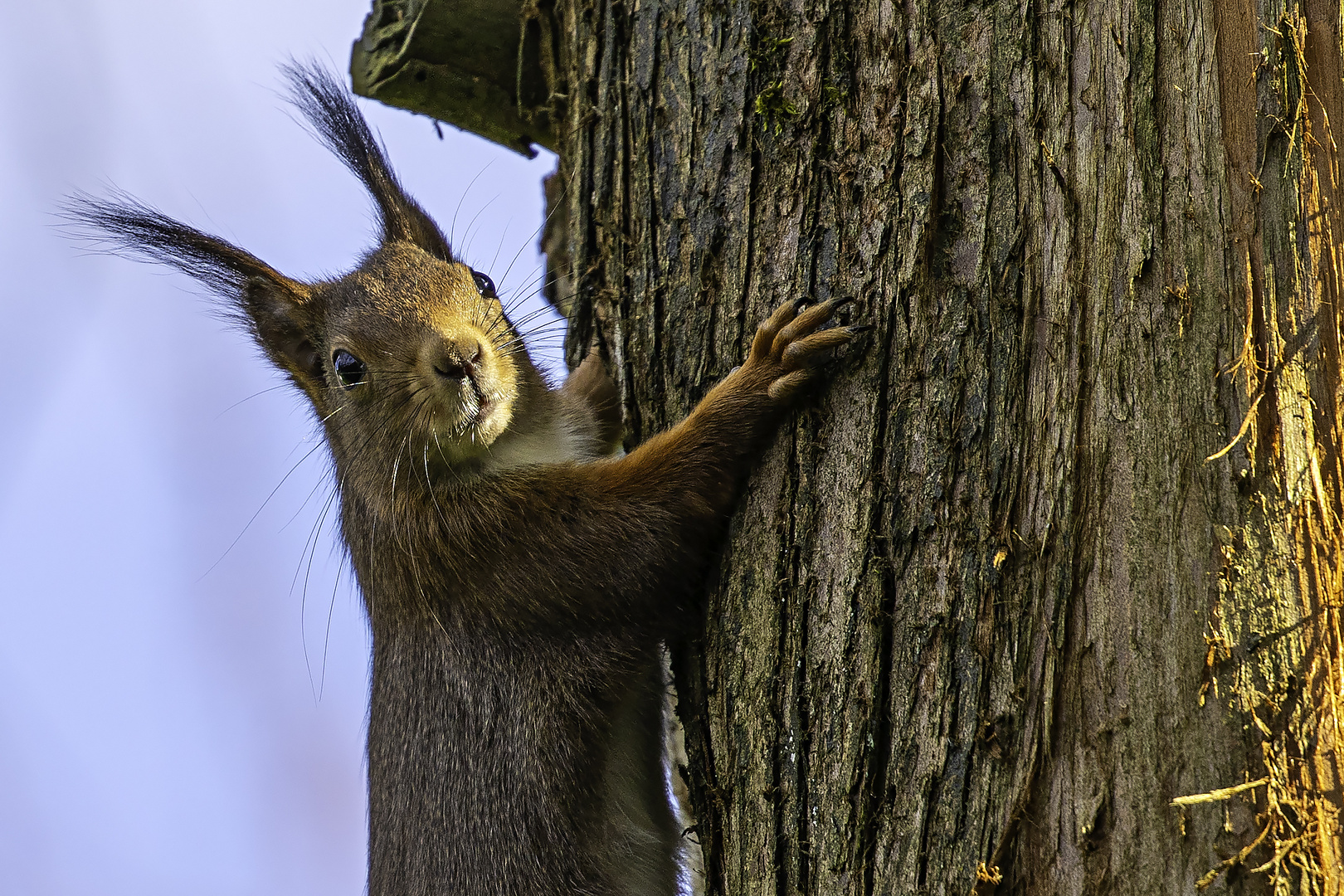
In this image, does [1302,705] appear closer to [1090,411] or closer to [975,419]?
[1090,411]

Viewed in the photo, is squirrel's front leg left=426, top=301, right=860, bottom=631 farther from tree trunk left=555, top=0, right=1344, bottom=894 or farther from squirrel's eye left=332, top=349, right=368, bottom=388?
squirrel's eye left=332, top=349, right=368, bottom=388

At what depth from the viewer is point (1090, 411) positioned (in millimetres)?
1906

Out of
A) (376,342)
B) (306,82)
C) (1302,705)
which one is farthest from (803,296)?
(306,82)

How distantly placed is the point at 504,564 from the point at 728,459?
28.6 inches

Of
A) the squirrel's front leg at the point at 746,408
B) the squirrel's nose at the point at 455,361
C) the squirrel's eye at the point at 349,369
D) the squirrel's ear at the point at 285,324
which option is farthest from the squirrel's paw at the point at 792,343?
the squirrel's ear at the point at 285,324

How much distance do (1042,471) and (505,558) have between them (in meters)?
1.42

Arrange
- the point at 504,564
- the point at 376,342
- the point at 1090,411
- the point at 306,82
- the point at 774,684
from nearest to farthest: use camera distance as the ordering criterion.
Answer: the point at 1090,411 < the point at 774,684 < the point at 504,564 < the point at 376,342 < the point at 306,82

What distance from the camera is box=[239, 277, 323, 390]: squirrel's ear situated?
3.42 meters

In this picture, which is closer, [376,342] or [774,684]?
[774,684]

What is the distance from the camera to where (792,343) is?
7.24ft

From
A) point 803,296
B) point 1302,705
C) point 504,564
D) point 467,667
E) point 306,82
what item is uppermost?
point 306,82

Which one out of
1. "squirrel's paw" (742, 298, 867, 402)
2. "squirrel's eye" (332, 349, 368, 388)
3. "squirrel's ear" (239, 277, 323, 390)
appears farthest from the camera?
"squirrel's ear" (239, 277, 323, 390)

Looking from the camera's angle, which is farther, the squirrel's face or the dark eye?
the dark eye

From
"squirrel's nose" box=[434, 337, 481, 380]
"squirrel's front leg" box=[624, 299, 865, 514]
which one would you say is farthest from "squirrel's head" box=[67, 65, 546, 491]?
"squirrel's front leg" box=[624, 299, 865, 514]
